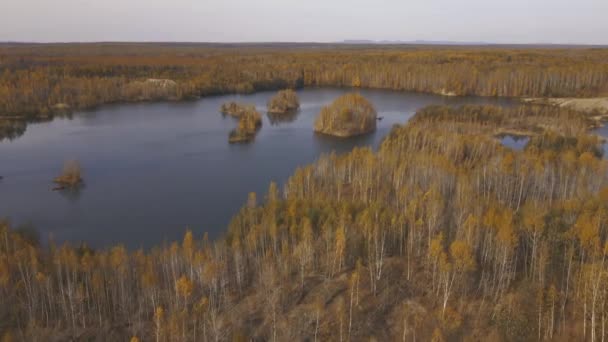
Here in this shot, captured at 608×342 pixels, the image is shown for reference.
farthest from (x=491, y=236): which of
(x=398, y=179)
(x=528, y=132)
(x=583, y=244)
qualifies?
(x=528, y=132)

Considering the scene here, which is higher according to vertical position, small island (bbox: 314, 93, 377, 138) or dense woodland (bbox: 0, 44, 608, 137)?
dense woodland (bbox: 0, 44, 608, 137)

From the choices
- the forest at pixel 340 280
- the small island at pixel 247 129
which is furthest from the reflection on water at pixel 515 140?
the small island at pixel 247 129

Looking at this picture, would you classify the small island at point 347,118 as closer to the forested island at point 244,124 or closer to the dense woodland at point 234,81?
the forested island at point 244,124

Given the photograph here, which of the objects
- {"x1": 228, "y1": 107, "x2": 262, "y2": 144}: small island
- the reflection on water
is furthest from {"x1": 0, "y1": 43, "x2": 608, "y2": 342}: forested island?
{"x1": 228, "y1": 107, "x2": 262, "y2": 144}: small island

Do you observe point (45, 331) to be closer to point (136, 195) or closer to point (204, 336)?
point (204, 336)

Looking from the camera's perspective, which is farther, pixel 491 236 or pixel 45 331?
pixel 491 236

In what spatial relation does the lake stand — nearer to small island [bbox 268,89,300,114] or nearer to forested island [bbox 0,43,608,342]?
small island [bbox 268,89,300,114]
